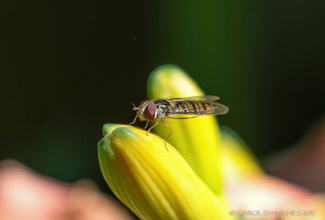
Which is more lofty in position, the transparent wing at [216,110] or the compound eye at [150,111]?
the compound eye at [150,111]

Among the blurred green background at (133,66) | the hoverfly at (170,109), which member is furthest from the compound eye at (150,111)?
the blurred green background at (133,66)

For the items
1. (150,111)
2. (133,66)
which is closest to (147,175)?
(150,111)

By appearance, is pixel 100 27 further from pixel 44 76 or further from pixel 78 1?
pixel 44 76

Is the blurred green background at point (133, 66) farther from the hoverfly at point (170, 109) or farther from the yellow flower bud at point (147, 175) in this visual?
the yellow flower bud at point (147, 175)

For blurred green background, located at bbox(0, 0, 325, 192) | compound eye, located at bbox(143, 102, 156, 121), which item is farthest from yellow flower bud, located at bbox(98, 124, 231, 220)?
blurred green background, located at bbox(0, 0, 325, 192)

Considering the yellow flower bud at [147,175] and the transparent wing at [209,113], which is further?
the transparent wing at [209,113]

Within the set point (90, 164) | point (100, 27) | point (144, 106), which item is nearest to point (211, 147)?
point (144, 106)

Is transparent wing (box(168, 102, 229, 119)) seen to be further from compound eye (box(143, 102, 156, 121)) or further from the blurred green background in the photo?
the blurred green background
